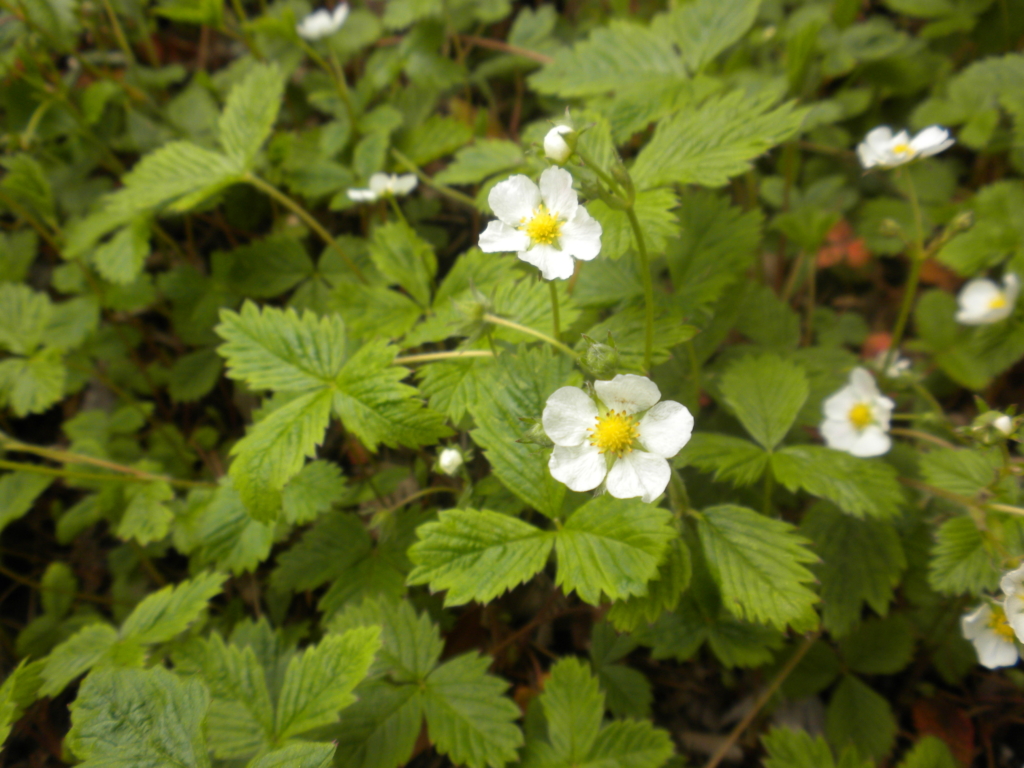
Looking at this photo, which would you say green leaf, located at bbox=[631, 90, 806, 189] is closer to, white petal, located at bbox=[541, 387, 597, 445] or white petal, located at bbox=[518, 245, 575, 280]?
white petal, located at bbox=[518, 245, 575, 280]

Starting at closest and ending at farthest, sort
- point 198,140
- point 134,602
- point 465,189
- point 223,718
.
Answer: point 223,718
point 134,602
point 198,140
point 465,189

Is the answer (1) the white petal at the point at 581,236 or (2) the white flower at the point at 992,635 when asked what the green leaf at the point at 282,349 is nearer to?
(1) the white petal at the point at 581,236

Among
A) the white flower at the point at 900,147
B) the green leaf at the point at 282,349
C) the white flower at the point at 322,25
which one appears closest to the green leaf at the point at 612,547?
the green leaf at the point at 282,349

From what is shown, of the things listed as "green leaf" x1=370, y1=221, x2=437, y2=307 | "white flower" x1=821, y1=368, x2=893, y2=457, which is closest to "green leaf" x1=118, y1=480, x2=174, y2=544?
"green leaf" x1=370, y1=221, x2=437, y2=307

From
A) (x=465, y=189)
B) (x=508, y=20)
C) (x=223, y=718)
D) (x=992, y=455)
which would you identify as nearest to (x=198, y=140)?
(x=465, y=189)

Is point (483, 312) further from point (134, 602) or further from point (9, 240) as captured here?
point (9, 240)

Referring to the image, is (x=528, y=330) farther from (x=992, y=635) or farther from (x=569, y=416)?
(x=992, y=635)
